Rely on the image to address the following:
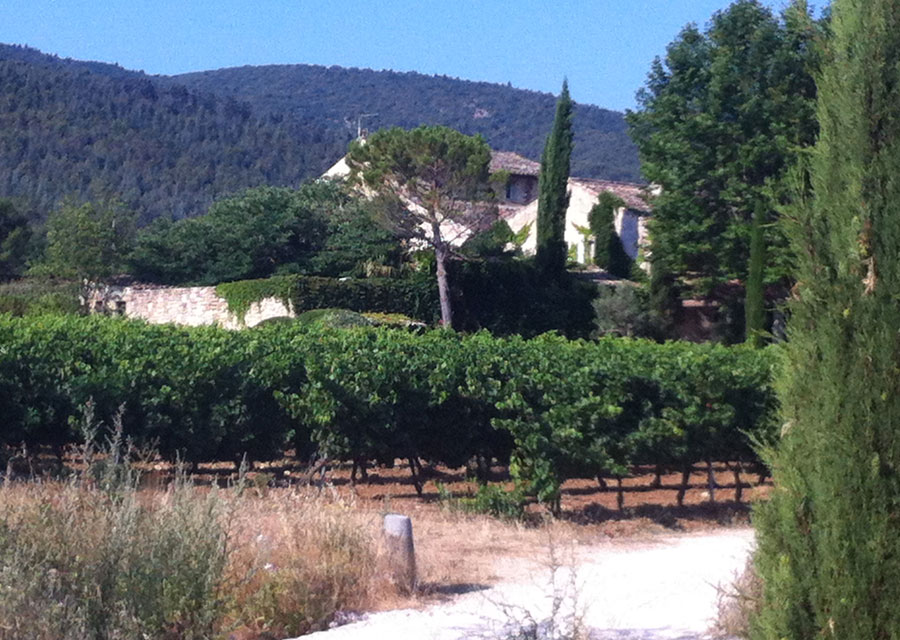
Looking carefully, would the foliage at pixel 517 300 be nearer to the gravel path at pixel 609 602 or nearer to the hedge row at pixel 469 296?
the hedge row at pixel 469 296

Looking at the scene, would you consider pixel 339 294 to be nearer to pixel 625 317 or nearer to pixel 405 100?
pixel 625 317

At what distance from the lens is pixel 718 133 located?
31.9m

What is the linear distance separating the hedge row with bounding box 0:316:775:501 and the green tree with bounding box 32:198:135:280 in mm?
28907

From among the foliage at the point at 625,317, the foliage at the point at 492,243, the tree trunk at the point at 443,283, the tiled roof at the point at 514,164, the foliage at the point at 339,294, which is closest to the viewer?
the foliage at the point at 339,294

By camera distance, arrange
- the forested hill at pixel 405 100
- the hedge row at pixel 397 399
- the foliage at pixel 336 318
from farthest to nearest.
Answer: the forested hill at pixel 405 100
the foliage at pixel 336 318
the hedge row at pixel 397 399

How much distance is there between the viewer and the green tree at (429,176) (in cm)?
3198

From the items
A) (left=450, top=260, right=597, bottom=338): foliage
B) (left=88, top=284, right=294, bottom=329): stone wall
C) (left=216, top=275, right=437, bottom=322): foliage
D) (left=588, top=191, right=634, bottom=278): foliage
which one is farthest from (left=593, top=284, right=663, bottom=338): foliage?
(left=88, top=284, right=294, bottom=329): stone wall

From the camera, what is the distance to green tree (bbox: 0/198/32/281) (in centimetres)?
4503

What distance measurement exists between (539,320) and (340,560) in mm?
29378

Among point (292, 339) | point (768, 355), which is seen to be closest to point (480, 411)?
point (292, 339)

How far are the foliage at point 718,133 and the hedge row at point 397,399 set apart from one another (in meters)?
20.8

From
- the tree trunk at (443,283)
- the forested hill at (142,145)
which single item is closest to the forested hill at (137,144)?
the forested hill at (142,145)

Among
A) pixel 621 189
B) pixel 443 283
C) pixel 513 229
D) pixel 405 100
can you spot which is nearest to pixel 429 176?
pixel 443 283

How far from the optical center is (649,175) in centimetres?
3391
